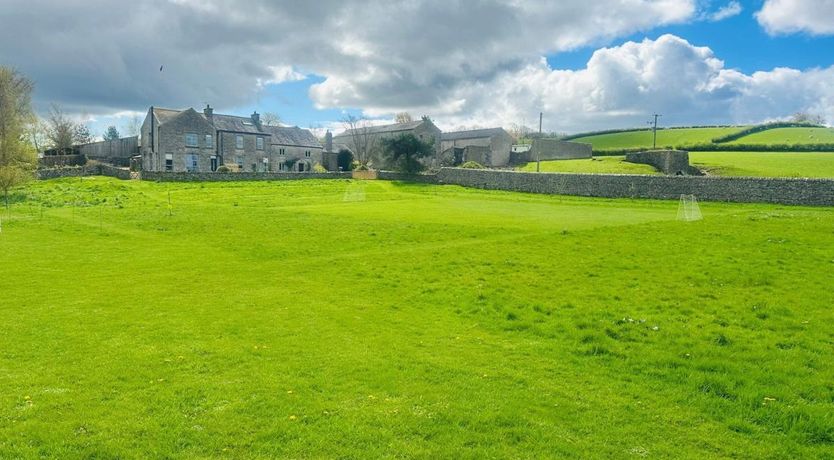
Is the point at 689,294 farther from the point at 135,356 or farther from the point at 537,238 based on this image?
the point at 135,356

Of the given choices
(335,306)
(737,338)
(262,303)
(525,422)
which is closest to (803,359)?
(737,338)

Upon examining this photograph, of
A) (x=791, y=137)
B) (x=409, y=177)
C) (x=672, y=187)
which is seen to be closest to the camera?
(x=672, y=187)

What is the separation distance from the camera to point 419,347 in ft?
32.1

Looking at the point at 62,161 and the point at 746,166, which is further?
the point at 62,161

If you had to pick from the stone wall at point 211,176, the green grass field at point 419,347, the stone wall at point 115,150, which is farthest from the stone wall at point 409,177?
the green grass field at point 419,347

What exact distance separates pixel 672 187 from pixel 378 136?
218 ft

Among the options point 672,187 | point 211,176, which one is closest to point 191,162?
point 211,176

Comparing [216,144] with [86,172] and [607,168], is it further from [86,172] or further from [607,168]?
[607,168]

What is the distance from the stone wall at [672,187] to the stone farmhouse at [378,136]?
3544 centimetres

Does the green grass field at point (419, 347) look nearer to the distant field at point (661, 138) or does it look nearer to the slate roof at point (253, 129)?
the slate roof at point (253, 129)

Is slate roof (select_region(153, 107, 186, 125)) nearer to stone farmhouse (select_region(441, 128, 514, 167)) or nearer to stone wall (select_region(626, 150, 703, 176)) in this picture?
stone farmhouse (select_region(441, 128, 514, 167))

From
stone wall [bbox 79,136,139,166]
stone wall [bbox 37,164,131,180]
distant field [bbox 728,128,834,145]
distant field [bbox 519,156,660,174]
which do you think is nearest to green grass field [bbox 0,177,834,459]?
stone wall [bbox 37,164,131,180]

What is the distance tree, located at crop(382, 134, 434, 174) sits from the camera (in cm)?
6500

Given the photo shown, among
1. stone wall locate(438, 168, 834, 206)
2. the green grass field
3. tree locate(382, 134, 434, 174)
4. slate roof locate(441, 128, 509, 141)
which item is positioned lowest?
the green grass field
